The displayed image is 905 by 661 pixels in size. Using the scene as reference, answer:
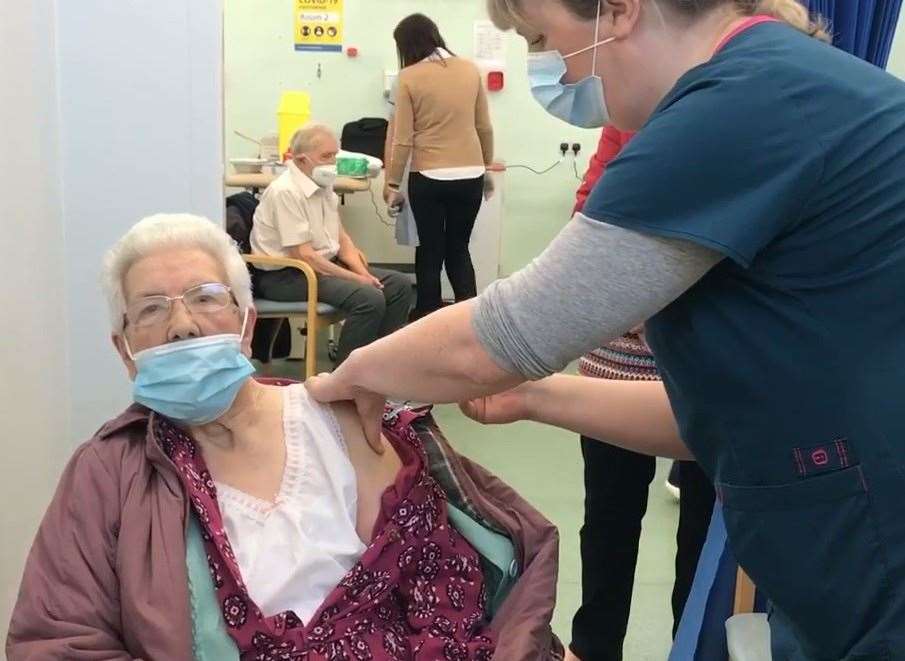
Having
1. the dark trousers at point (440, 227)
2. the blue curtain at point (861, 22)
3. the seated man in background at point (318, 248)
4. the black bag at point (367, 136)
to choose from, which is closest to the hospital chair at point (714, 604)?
the blue curtain at point (861, 22)

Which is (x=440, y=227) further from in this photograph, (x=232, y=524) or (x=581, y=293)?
(x=581, y=293)

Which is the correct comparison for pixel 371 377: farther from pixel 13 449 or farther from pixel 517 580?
pixel 13 449

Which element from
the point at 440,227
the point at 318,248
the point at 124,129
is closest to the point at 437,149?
the point at 440,227

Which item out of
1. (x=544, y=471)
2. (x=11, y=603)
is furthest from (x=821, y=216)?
(x=544, y=471)

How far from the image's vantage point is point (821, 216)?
832mm

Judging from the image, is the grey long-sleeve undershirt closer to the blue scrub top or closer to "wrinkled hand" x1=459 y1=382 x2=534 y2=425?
the blue scrub top

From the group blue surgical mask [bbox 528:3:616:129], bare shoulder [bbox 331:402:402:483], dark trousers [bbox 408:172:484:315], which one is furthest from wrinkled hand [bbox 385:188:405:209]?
blue surgical mask [bbox 528:3:616:129]

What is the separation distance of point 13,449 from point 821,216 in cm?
166

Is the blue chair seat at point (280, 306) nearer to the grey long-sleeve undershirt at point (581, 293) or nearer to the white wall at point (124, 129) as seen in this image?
the white wall at point (124, 129)

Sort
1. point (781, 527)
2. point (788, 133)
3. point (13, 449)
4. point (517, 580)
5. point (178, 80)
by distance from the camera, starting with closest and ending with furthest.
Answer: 1. point (788, 133)
2. point (781, 527)
3. point (517, 580)
4. point (13, 449)
5. point (178, 80)

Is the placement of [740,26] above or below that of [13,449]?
above

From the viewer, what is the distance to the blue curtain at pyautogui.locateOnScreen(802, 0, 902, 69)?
2008mm

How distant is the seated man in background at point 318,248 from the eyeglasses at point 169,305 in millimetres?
2203

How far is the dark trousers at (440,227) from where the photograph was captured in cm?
456
